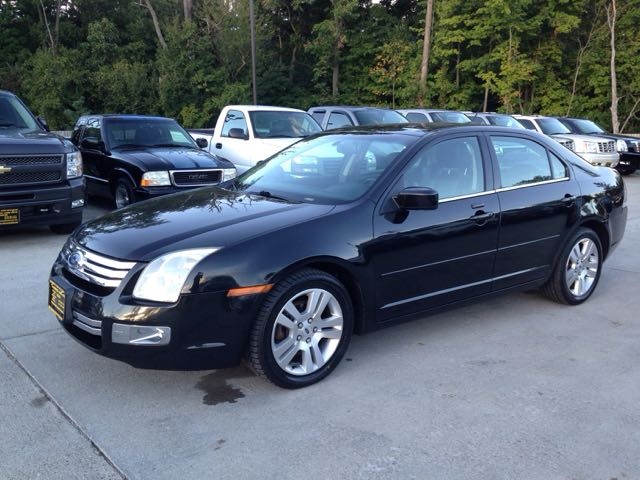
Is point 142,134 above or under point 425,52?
under

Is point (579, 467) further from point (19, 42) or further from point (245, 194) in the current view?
point (19, 42)

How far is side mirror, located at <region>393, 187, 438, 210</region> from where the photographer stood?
12.5 ft

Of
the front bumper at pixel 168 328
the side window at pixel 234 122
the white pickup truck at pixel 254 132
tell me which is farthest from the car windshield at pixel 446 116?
the front bumper at pixel 168 328

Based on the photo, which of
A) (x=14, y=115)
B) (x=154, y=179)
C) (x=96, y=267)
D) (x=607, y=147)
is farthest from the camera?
(x=607, y=147)

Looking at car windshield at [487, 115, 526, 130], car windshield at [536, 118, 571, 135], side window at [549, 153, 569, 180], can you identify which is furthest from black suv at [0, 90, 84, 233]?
car windshield at [536, 118, 571, 135]

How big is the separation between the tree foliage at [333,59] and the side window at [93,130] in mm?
19187

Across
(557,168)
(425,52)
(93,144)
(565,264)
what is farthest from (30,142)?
(425,52)

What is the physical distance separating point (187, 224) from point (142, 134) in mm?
6726

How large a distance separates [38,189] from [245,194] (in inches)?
157

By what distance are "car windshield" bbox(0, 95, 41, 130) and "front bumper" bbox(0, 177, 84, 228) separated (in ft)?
4.20

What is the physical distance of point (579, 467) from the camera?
286cm

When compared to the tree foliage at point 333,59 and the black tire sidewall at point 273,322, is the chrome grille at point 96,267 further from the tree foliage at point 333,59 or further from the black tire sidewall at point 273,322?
the tree foliage at point 333,59

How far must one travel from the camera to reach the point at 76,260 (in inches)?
145

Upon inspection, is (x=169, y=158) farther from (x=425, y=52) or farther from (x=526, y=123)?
(x=425, y=52)
